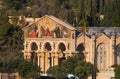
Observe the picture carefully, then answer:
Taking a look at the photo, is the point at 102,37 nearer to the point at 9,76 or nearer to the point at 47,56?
the point at 47,56

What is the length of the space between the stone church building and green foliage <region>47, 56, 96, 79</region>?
7.54ft

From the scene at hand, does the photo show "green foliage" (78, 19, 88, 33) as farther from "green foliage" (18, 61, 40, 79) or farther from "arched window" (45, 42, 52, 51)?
"green foliage" (18, 61, 40, 79)

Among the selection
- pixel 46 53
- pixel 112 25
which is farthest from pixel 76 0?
pixel 46 53

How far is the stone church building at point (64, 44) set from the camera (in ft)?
311

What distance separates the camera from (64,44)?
96812mm

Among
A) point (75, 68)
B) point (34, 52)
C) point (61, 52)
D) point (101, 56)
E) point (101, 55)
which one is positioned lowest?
point (75, 68)

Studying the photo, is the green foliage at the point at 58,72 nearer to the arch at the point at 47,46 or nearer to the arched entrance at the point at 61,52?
the arched entrance at the point at 61,52

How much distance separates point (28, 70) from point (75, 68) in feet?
17.1

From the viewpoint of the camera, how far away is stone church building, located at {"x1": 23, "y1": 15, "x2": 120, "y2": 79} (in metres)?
94.8

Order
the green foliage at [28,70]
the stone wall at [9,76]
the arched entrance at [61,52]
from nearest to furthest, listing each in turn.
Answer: the green foliage at [28,70]
the stone wall at [9,76]
the arched entrance at [61,52]

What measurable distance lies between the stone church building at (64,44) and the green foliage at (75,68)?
90.5 inches

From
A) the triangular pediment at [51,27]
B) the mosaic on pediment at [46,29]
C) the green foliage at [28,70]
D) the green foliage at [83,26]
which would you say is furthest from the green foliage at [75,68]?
the green foliage at [83,26]

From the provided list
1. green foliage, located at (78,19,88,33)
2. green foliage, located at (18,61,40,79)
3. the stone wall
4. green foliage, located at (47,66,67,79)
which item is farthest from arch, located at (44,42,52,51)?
the stone wall

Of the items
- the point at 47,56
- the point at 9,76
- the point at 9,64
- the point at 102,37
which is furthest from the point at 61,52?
the point at 9,76
